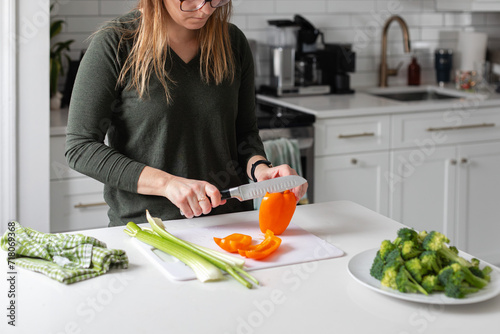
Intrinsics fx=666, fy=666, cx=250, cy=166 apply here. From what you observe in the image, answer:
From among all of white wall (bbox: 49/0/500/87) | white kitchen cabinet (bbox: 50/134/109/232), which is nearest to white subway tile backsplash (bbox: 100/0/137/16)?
white wall (bbox: 49/0/500/87)

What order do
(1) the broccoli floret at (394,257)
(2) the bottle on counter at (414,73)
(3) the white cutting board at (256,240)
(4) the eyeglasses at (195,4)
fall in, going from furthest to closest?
(2) the bottle on counter at (414,73), (4) the eyeglasses at (195,4), (3) the white cutting board at (256,240), (1) the broccoli floret at (394,257)

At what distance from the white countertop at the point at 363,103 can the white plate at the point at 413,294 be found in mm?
1722

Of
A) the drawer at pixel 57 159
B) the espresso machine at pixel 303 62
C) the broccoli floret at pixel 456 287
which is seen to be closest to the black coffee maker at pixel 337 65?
the espresso machine at pixel 303 62

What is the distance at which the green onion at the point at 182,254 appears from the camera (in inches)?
49.7

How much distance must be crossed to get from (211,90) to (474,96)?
209 centimetres

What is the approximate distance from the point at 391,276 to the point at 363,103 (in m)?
2.14

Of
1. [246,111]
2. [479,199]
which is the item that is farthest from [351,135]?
[246,111]

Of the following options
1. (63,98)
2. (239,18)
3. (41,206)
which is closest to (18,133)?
(41,206)

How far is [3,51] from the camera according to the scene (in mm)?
2490

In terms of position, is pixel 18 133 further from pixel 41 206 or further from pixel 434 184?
pixel 434 184

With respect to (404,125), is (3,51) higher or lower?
higher

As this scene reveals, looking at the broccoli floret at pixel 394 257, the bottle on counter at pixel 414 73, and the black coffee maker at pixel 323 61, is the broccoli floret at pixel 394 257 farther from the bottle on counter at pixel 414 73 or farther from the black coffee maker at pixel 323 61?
the bottle on counter at pixel 414 73

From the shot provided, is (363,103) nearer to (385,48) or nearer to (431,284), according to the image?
(385,48)

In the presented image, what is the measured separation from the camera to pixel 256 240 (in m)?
1.48
